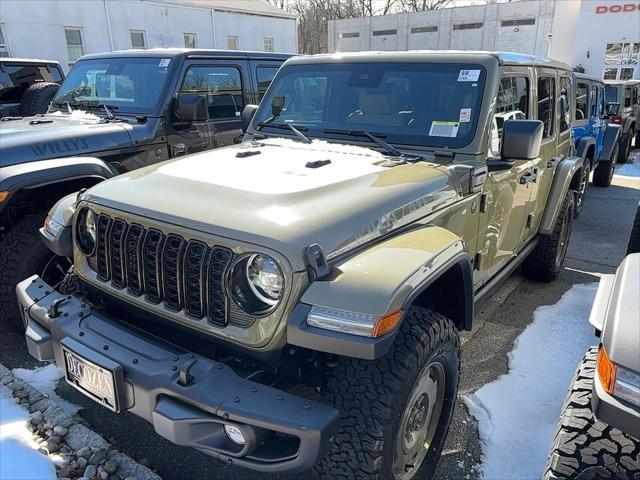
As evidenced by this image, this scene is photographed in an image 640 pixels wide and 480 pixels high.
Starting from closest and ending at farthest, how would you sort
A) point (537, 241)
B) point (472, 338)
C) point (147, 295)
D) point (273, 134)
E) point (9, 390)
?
point (147, 295) → point (9, 390) → point (273, 134) → point (472, 338) → point (537, 241)

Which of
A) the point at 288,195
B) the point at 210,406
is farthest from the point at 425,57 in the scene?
the point at 210,406

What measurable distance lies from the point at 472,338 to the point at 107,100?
13.4ft

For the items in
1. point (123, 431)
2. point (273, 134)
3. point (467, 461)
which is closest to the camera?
point (467, 461)

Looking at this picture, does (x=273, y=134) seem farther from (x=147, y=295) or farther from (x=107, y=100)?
(x=107, y=100)

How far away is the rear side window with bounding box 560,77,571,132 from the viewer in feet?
15.1

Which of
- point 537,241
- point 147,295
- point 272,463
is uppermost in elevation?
point 147,295

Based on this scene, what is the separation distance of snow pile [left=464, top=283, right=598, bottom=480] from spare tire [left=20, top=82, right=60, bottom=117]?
20.3ft

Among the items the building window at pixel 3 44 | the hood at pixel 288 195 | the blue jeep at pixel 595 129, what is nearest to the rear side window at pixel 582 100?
the blue jeep at pixel 595 129

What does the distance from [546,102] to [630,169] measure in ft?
30.2

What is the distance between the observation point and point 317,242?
1995 mm

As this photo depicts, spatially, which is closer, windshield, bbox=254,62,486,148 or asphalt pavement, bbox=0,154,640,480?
asphalt pavement, bbox=0,154,640,480

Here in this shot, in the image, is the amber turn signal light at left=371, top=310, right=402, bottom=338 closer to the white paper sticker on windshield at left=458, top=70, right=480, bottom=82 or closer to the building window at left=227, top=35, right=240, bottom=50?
the white paper sticker on windshield at left=458, top=70, right=480, bottom=82

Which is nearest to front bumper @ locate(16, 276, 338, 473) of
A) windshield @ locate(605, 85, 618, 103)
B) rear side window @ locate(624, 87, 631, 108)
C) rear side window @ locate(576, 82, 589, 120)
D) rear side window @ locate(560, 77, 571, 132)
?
rear side window @ locate(560, 77, 571, 132)

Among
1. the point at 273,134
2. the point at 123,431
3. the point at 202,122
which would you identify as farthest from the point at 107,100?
the point at 123,431
